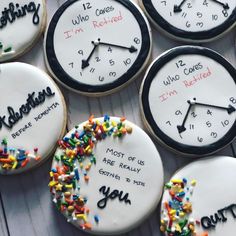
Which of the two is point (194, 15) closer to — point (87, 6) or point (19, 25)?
point (87, 6)

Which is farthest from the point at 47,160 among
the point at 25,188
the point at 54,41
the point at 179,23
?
the point at 179,23

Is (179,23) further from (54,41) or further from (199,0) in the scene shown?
(54,41)

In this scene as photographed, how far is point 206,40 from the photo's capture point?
2.95 ft

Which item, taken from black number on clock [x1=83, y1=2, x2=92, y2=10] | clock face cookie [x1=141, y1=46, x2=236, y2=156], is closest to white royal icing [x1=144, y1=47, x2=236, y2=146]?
clock face cookie [x1=141, y1=46, x2=236, y2=156]

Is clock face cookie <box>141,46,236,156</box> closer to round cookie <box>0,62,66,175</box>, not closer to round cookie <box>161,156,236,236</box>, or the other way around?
round cookie <box>161,156,236,236</box>

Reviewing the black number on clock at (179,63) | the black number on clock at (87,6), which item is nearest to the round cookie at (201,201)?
the black number on clock at (179,63)

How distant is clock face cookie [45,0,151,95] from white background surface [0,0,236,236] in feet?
0.11

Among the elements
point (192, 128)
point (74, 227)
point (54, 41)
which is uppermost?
point (54, 41)

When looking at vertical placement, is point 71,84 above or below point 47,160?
above

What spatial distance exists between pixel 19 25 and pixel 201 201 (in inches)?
19.4

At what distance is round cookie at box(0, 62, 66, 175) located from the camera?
0.87m

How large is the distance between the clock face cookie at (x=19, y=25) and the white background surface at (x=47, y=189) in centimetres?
4

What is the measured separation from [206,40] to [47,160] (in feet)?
1.30

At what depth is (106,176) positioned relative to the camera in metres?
0.85
